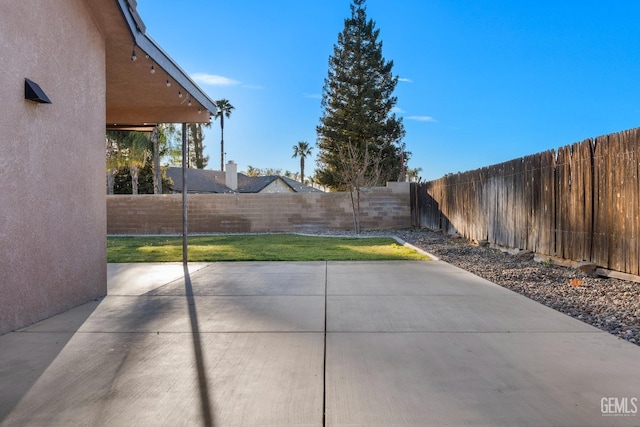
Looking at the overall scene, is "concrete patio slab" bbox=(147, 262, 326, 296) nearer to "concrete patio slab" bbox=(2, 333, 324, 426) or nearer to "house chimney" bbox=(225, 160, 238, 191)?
"concrete patio slab" bbox=(2, 333, 324, 426)

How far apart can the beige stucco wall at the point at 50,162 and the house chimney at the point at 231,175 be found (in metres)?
36.3

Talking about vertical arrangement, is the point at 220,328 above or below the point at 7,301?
below

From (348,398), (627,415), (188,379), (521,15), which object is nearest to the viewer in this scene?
(627,415)

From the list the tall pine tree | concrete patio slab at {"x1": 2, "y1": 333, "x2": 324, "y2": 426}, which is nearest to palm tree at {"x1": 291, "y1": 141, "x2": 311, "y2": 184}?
the tall pine tree

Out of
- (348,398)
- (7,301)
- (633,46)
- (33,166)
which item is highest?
(633,46)

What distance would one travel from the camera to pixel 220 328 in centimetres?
505

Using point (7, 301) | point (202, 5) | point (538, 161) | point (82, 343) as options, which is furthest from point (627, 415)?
point (202, 5)

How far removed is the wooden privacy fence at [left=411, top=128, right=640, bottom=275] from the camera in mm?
7305

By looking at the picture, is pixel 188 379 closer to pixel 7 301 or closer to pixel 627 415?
pixel 7 301

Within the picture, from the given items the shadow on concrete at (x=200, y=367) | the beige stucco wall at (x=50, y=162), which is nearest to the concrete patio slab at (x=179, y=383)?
the shadow on concrete at (x=200, y=367)

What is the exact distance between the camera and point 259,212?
70.3ft

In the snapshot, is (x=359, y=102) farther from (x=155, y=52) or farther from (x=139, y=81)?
(x=155, y=52)

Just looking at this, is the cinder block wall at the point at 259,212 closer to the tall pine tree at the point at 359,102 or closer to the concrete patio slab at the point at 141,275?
the concrete patio slab at the point at 141,275

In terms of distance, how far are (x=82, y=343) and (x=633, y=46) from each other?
17.4m
